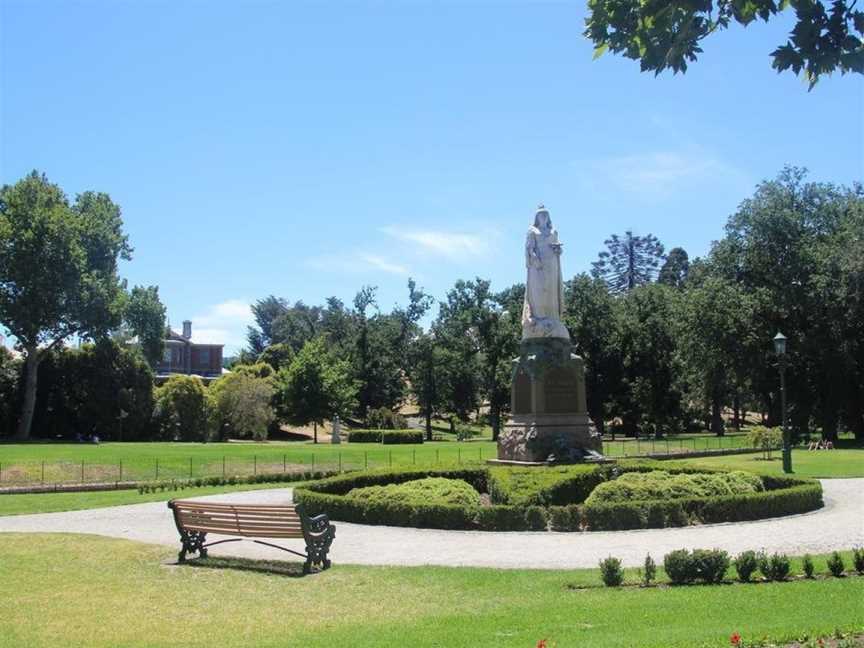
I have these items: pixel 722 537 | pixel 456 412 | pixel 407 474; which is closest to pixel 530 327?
pixel 407 474

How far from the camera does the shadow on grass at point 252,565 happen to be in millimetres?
12162

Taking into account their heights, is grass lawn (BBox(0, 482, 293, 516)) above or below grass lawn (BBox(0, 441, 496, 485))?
below

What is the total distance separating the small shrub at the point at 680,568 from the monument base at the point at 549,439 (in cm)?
1198

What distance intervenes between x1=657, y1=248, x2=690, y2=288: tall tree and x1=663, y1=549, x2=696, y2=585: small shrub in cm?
9833

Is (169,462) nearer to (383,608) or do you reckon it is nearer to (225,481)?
(225,481)

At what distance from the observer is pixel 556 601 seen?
978cm

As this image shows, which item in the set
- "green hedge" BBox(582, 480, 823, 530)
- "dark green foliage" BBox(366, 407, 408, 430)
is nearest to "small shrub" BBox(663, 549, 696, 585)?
"green hedge" BBox(582, 480, 823, 530)

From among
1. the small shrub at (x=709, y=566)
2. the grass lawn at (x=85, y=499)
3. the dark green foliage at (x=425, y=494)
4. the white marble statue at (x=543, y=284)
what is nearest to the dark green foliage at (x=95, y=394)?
the grass lawn at (x=85, y=499)

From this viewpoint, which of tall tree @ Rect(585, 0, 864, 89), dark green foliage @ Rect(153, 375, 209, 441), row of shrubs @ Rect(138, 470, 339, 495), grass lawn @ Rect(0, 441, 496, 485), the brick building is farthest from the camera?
the brick building

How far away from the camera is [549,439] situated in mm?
23172

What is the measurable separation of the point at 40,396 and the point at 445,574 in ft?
194

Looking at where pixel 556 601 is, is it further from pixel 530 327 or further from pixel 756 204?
pixel 756 204

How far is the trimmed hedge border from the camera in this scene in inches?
636

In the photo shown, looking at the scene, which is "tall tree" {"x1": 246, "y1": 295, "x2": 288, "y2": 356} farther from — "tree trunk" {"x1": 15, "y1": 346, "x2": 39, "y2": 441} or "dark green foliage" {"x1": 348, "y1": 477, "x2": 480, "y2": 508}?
"dark green foliage" {"x1": 348, "y1": 477, "x2": 480, "y2": 508}
